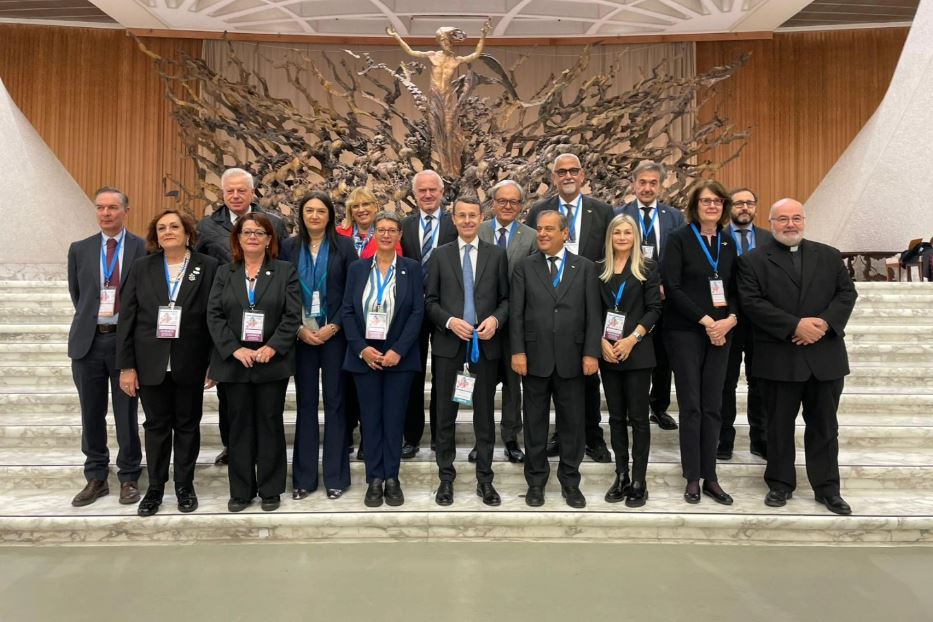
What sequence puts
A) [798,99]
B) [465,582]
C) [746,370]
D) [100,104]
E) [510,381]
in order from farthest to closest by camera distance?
[798,99], [100,104], [746,370], [510,381], [465,582]

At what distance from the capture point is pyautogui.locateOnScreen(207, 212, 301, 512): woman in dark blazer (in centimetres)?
321

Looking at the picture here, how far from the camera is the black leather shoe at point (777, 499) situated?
3.35 m

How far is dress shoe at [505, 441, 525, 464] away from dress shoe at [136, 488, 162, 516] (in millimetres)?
1821

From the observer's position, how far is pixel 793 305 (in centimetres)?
336

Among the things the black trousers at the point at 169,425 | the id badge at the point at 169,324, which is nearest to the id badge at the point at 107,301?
the id badge at the point at 169,324

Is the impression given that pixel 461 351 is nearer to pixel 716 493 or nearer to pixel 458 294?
pixel 458 294

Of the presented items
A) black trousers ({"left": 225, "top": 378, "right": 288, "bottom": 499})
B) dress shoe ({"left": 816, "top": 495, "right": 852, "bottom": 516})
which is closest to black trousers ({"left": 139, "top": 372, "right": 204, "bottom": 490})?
black trousers ({"left": 225, "top": 378, "right": 288, "bottom": 499})

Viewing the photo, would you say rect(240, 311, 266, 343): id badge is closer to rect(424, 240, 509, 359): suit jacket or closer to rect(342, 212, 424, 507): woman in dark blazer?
rect(342, 212, 424, 507): woman in dark blazer

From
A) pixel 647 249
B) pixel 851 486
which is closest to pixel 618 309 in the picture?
pixel 647 249

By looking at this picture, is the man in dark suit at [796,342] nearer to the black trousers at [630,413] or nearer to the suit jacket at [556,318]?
the black trousers at [630,413]

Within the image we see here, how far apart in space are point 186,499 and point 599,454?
218cm

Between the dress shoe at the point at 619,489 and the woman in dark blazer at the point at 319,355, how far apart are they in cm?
137

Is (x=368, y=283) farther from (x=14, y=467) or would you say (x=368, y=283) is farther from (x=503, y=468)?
(x=14, y=467)

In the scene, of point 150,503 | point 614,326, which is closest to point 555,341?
point 614,326
